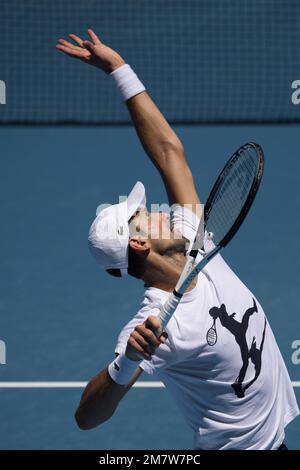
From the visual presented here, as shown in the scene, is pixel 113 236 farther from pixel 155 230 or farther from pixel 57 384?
pixel 57 384

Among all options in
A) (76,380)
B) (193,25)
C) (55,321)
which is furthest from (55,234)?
(193,25)

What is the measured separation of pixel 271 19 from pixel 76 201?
4537mm

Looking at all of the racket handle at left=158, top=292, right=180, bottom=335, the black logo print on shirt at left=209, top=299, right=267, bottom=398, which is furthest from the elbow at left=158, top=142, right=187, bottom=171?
the racket handle at left=158, top=292, right=180, bottom=335

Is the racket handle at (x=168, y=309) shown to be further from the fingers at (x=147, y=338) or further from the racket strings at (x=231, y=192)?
the racket strings at (x=231, y=192)

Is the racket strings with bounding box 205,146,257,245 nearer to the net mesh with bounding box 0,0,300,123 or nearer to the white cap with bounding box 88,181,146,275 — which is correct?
the white cap with bounding box 88,181,146,275

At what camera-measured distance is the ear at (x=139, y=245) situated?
4.94m

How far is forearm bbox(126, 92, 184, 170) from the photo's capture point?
5828 millimetres

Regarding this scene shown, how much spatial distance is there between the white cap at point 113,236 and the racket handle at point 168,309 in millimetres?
536

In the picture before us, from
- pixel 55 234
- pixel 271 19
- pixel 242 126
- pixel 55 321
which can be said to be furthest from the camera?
pixel 271 19

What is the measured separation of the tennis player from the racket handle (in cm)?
18

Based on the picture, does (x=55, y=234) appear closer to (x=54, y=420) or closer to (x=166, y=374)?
(x=54, y=420)

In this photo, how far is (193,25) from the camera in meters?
13.4

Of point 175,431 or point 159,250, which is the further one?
point 175,431

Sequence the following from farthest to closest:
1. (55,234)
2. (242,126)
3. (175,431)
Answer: (242,126)
(55,234)
(175,431)
